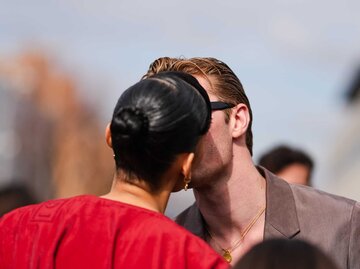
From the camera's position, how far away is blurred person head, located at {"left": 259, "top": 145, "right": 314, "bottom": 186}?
23.5ft

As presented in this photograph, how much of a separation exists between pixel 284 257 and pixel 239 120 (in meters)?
1.51

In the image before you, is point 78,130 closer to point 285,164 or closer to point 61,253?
point 285,164

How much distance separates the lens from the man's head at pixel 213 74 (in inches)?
167

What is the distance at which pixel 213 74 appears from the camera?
429cm

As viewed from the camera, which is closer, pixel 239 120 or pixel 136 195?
pixel 136 195

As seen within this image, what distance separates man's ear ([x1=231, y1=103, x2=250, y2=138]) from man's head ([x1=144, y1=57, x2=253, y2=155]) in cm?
3

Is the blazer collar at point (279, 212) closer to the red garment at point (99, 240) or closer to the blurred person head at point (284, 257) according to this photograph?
the red garment at point (99, 240)

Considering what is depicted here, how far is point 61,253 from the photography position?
10.3 ft

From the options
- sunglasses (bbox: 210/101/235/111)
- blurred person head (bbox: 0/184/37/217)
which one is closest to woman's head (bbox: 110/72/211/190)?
sunglasses (bbox: 210/101/235/111)

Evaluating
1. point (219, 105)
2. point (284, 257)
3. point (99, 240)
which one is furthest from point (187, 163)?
point (219, 105)

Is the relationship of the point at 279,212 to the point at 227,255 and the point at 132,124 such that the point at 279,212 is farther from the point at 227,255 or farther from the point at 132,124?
the point at 132,124

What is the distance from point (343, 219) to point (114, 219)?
4.15 feet

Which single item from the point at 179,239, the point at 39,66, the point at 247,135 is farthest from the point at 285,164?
the point at 39,66

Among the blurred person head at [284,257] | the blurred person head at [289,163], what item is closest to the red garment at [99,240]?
the blurred person head at [284,257]
